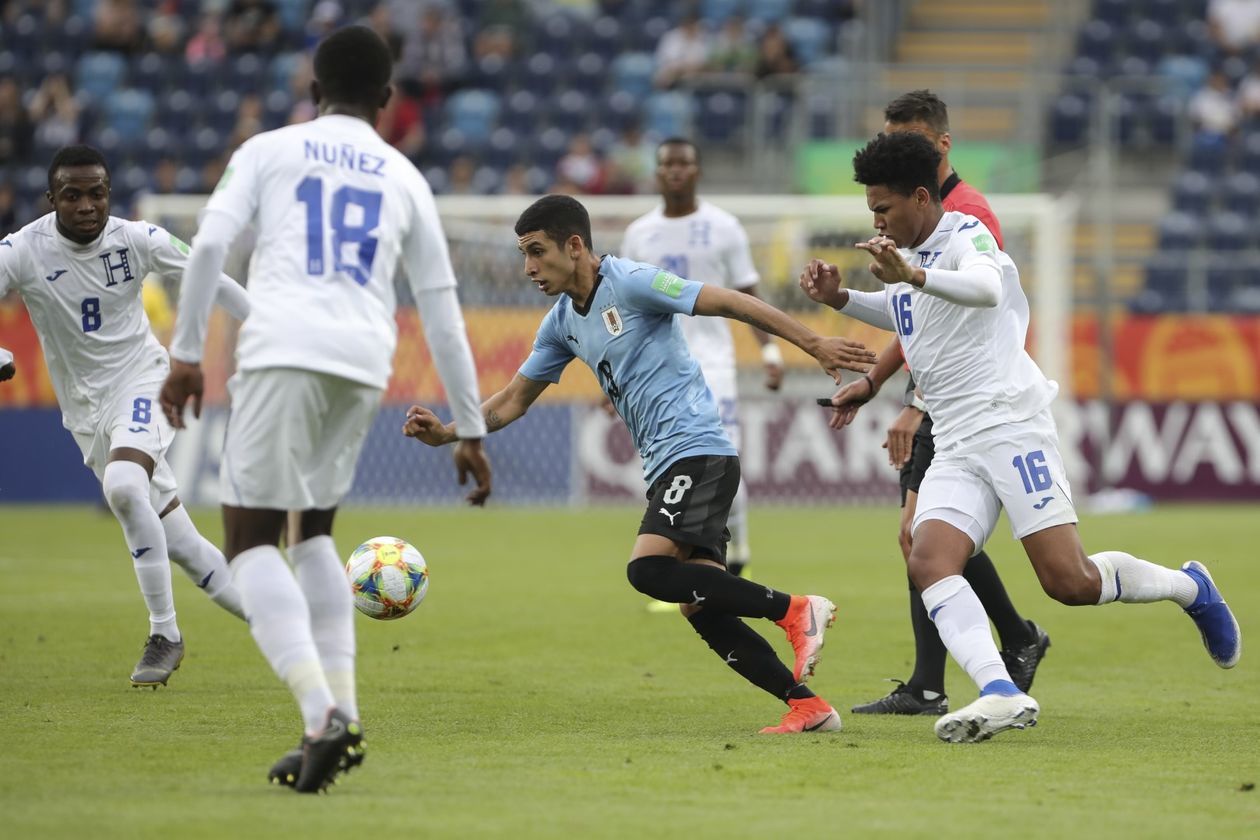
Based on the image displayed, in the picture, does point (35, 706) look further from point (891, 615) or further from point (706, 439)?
point (891, 615)

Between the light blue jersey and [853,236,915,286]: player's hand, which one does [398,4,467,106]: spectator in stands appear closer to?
the light blue jersey

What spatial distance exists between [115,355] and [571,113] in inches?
690

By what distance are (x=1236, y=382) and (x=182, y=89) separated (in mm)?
14885

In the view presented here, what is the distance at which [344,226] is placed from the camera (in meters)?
5.58

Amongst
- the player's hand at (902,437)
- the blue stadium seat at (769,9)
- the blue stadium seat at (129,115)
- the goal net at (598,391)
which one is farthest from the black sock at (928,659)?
the blue stadium seat at (129,115)

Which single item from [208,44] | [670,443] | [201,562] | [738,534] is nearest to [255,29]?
[208,44]

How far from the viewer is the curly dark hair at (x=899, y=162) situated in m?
6.68

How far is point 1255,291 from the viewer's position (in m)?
22.6

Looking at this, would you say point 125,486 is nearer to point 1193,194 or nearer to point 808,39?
point 1193,194

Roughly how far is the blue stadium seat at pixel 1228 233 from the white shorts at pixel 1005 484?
1782 centimetres

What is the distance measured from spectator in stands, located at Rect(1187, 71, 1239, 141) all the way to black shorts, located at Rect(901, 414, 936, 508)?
1830cm

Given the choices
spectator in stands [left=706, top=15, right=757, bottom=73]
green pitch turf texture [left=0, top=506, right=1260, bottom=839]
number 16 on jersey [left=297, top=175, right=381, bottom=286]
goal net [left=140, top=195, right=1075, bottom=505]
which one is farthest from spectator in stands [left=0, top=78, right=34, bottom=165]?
number 16 on jersey [left=297, top=175, right=381, bottom=286]

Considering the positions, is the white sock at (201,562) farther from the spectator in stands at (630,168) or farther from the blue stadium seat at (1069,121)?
the blue stadium seat at (1069,121)

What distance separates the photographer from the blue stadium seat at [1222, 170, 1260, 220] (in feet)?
79.1
